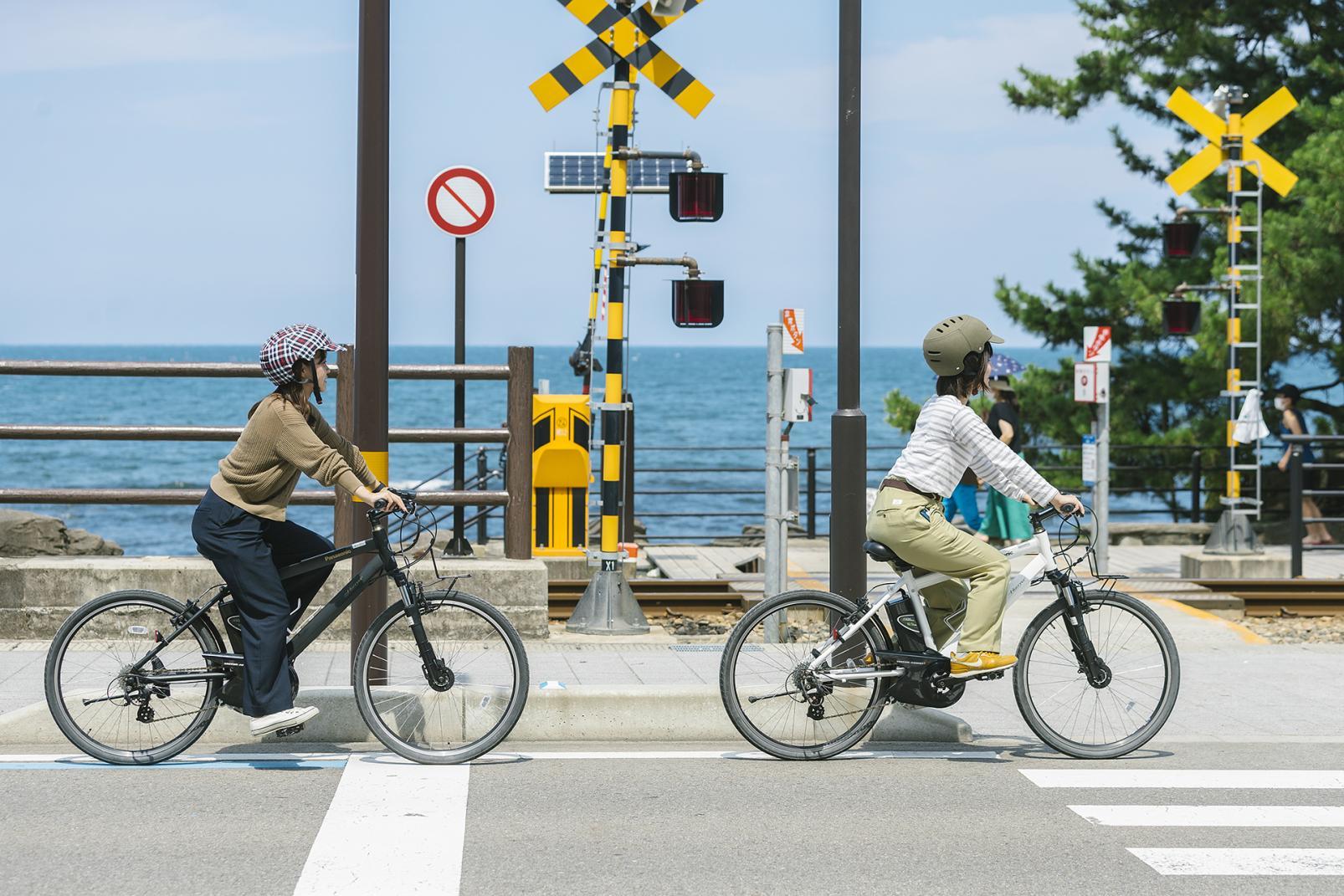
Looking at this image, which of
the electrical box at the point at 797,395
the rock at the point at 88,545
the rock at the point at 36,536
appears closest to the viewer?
the electrical box at the point at 797,395

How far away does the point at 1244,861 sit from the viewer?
5.93m

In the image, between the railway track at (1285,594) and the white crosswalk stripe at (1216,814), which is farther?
the railway track at (1285,594)

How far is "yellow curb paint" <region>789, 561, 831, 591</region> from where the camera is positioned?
14406mm

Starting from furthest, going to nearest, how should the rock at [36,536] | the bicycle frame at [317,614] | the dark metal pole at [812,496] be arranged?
1. the dark metal pole at [812,496]
2. the rock at [36,536]
3. the bicycle frame at [317,614]

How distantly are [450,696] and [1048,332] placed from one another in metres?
17.0

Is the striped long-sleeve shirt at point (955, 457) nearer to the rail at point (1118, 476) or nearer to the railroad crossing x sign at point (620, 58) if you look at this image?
the railroad crossing x sign at point (620, 58)

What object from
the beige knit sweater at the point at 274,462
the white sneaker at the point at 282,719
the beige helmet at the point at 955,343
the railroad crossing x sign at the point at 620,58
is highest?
the railroad crossing x sign at the point at 620,58

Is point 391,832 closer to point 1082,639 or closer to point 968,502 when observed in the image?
point 1082,639

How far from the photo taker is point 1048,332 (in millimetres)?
23016

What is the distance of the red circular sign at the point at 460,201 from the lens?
1373cm

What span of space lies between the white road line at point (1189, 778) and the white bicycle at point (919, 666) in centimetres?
25

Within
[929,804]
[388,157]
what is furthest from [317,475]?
[929,804]

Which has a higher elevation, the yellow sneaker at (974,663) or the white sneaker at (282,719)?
the yellow sneaker at (974,663)

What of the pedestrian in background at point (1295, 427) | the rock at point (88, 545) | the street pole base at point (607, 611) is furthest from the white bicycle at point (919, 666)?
the pedestrian in background at point (1295, 427)
